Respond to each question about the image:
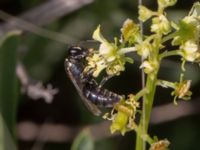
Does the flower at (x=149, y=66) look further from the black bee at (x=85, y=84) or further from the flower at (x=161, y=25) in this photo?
the black bee at (x=85, y=84)

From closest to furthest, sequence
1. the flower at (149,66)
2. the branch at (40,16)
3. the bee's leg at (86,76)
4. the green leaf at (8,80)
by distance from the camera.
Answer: the flower at (149,66) → the bee's leg at (86,76) → the green leaf at (8,80) → the branch at (40,16)

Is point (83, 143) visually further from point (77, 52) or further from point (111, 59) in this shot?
point (111, 59)

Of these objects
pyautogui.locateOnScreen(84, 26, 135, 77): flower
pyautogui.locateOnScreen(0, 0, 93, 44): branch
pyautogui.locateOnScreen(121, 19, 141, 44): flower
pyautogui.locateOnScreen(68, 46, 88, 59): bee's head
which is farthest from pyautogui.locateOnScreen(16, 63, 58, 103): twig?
pyautogui.locateOnScreen(121, 19, 141, 44): flower

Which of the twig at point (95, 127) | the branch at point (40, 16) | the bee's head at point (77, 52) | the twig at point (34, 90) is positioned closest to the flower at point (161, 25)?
the bee's head at point (77, 52)

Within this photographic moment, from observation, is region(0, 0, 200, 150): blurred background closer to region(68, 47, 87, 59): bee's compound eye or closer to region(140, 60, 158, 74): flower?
region(68, 47, 87, 59): bee's compound eye

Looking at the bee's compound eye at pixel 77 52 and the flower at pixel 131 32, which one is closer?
the flower at pixel 131 32

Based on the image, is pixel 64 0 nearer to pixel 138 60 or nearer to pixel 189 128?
pixel 138 60
